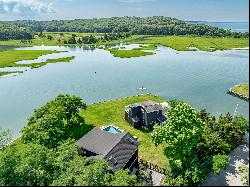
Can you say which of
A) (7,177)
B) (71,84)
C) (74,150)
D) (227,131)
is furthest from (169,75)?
(7,177)

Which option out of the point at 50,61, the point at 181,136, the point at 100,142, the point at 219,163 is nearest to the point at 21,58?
the point at 50,61

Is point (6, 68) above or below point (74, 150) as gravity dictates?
below

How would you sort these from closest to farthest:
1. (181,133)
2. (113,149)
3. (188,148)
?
(188,148), (181,133), (113,149)

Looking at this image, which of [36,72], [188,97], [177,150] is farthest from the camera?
[36,72]

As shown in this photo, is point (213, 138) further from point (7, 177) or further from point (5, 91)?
point (5, 91)

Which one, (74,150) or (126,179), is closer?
(126,179)

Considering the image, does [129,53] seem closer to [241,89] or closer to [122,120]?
[241,89]

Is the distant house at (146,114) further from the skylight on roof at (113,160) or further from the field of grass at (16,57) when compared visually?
the field of grass at (16,57)
